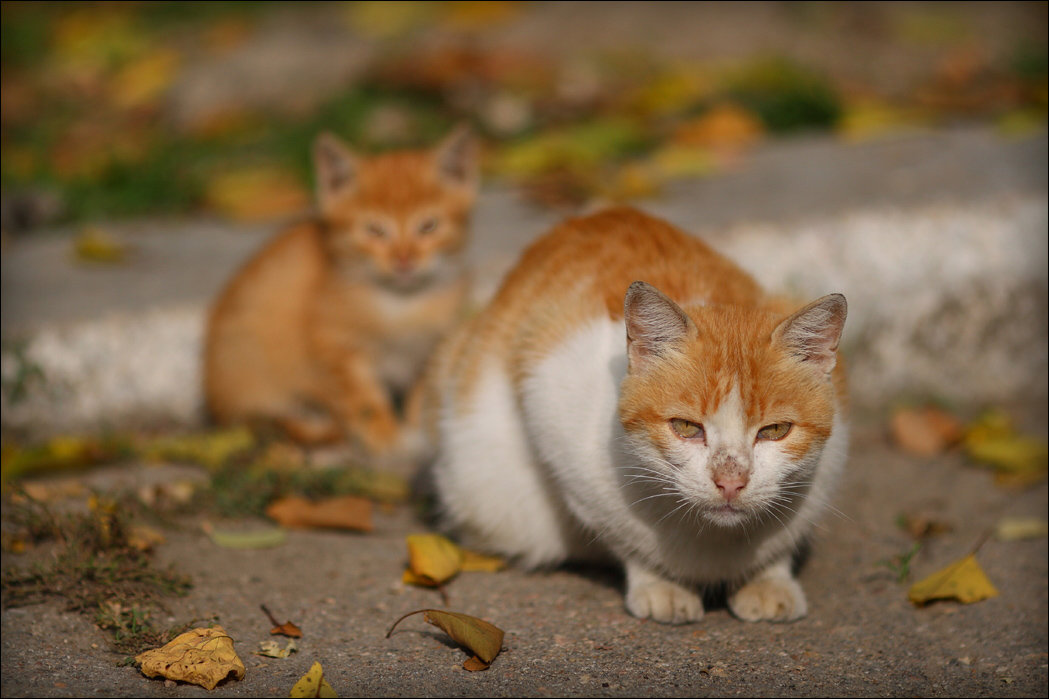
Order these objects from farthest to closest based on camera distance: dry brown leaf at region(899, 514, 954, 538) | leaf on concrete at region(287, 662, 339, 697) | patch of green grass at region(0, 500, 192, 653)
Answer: dry brown leaf at region(899, 514, 954, 538) → patch of green grass at region(0, 500, 192, 653) → leaf on concrete at region(287, 662, 339, 697)

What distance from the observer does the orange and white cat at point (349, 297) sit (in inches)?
144

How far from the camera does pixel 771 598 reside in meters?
2.35

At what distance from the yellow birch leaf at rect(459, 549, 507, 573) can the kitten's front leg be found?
463mm

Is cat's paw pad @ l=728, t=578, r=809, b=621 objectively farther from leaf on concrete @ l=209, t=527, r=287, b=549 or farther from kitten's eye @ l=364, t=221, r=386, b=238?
kitten's eye @ l=364, t=221, r=386, b=238

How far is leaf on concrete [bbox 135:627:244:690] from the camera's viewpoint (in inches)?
78.0

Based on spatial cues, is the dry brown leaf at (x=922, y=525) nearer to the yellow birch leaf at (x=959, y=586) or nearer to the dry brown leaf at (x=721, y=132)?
the yellow birch leaf at (x=959, y=586)

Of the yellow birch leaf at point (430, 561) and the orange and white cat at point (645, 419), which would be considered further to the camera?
the yellow birch leaf at point (430, 561)

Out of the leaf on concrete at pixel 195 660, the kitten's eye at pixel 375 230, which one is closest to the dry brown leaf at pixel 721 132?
the kitten's eye at pixel 375 230

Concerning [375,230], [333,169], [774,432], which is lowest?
[774,432]

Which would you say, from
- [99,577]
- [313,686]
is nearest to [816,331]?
[313,686]

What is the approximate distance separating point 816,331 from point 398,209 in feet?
6.58

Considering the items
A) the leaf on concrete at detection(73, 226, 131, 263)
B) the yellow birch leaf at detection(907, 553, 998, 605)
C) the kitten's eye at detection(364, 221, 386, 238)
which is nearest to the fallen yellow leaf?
the leaf on concrete at detection(73, 226, 131, 263)

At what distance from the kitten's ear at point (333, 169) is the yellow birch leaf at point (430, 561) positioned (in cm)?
168

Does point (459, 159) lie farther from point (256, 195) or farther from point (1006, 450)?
point (1006, 450)
